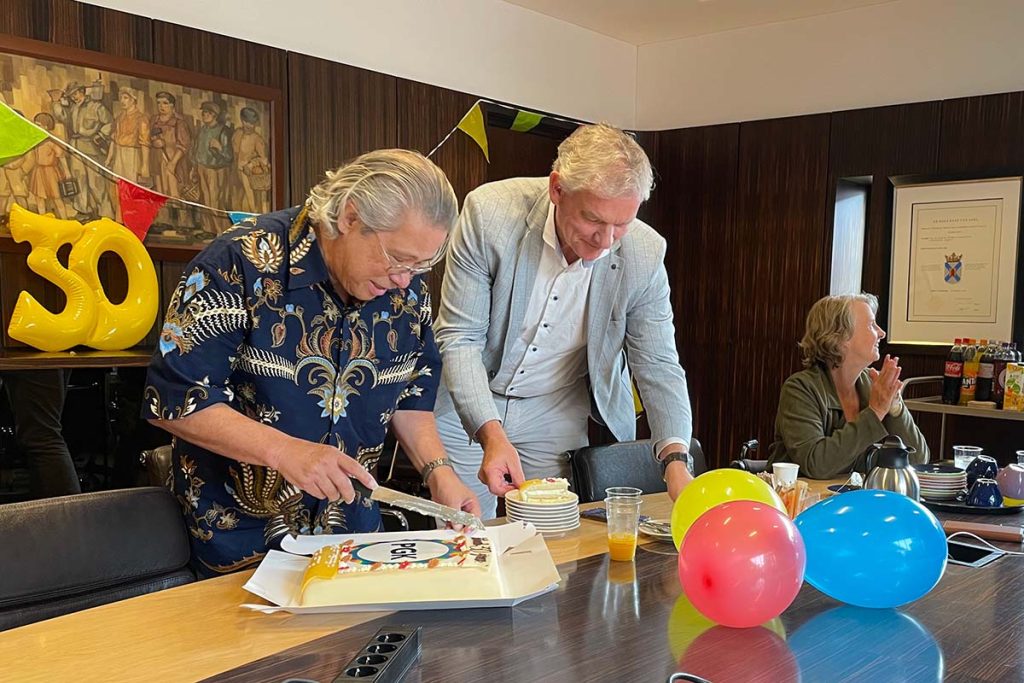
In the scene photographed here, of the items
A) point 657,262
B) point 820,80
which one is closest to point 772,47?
point 820,80

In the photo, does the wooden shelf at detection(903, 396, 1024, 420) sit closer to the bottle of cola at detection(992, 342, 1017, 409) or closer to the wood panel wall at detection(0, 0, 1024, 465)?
the bottle of cola at detection(992, 342, 1017, 409)

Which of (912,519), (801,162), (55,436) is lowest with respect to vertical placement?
(55,436)

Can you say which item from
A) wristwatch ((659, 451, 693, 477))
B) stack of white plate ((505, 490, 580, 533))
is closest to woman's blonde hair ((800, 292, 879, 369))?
wristwatch ((659, 451, 693, 477))

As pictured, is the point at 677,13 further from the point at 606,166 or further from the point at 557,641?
the point at 557,641

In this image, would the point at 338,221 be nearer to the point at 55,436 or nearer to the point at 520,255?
the point at 520,255

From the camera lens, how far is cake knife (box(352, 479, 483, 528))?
55.3 inches

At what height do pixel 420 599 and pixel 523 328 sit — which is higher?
pixel 523 328

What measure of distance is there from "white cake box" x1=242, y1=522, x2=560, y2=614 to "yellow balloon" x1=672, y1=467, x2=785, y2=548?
232 millimetres

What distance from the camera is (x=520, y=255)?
2227mm

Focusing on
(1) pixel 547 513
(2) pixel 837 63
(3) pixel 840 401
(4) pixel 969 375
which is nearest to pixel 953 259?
(4) pixel 969 375

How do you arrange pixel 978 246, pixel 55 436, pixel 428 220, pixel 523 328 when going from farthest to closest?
pixel 978 246, pixel 55 436, pixel 523 328, pixel 428 220

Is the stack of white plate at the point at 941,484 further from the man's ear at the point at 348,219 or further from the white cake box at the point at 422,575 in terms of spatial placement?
the man's ear at the point at 348,219

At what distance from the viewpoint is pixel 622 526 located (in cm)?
151

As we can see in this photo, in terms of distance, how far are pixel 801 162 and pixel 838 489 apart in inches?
114
